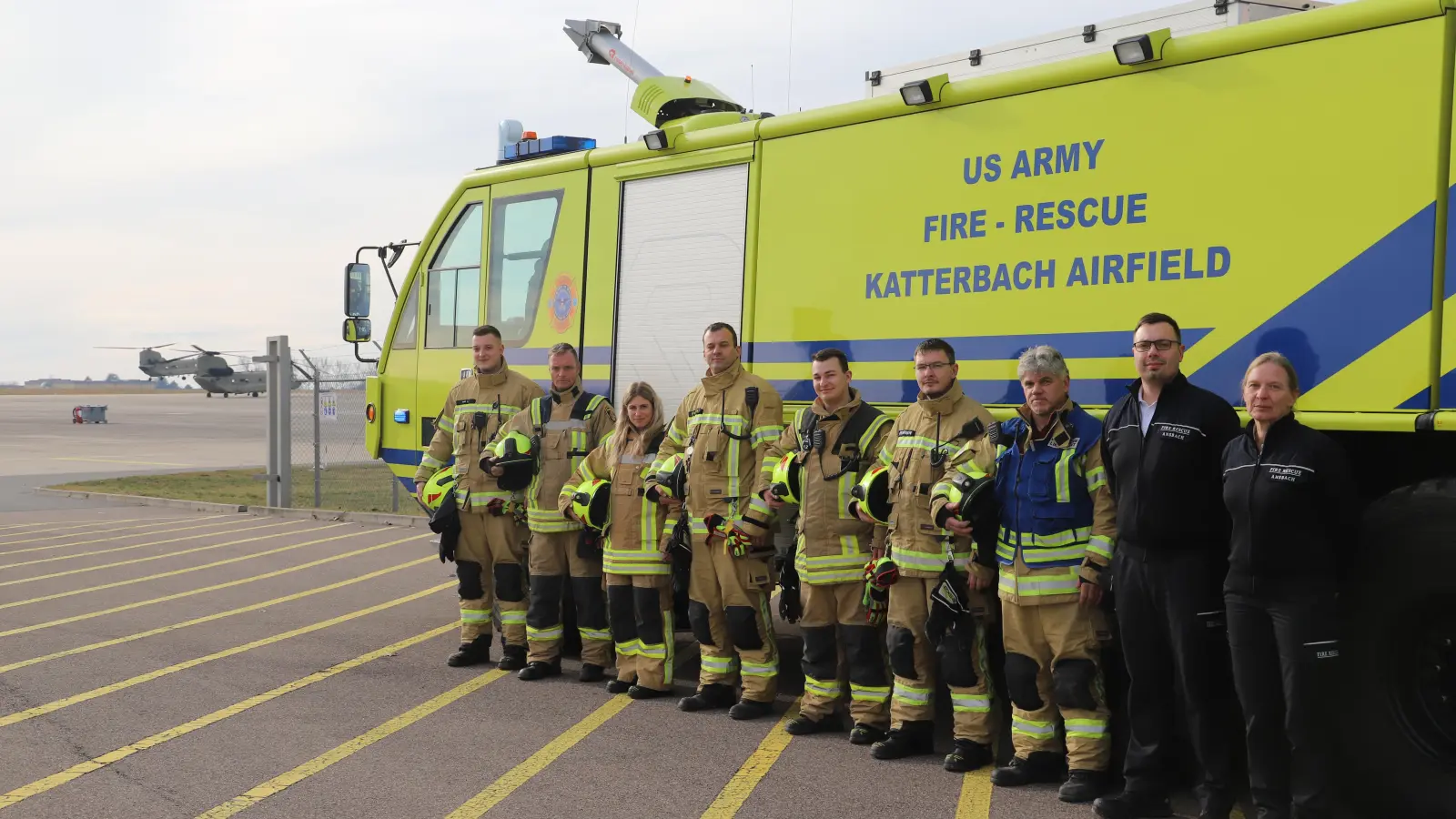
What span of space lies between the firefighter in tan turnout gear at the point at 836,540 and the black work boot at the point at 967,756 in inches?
20.1

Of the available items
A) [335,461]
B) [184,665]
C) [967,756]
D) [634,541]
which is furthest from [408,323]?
[335,461]

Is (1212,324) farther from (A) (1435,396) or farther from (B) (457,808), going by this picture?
(B) (457,808)

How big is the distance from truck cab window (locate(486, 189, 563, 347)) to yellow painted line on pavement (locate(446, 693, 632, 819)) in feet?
8.91

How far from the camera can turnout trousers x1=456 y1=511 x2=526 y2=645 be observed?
7.35 m

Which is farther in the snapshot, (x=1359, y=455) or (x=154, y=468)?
(x=154, y=468)

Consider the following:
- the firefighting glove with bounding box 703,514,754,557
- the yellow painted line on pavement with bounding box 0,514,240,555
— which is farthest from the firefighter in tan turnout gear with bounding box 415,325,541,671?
the yellow painted line on pavement with bounding box 0,514,240,555

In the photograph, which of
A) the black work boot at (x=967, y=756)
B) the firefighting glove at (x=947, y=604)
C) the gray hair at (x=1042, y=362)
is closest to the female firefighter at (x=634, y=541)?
the firefighting glove at (x=947, y=604)

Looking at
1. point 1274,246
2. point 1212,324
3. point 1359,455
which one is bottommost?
point 1359,455

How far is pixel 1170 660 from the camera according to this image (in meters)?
4.75

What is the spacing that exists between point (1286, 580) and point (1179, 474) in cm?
54

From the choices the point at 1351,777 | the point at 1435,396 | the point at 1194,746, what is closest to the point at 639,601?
the point at 1194,746

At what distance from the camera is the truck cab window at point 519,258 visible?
805cm

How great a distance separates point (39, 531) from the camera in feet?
47.7

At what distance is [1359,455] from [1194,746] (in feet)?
4.27
